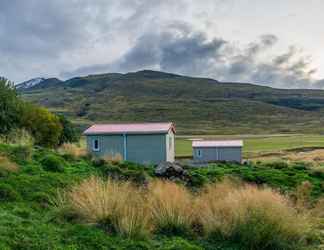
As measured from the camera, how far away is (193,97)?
197 meters

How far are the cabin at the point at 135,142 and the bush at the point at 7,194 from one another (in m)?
20.5

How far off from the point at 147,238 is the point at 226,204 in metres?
1.91

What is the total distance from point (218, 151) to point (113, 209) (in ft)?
109

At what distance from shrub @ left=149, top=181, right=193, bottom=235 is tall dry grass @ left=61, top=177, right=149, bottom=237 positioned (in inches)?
9.6

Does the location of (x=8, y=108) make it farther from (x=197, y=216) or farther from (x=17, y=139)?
(x=197, y=216)

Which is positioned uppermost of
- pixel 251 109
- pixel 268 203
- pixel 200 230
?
pixel 251 109

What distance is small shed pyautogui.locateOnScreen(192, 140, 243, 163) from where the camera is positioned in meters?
38.6

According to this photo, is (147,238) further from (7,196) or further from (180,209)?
(7,196)

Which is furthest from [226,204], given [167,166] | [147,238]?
[167,166]

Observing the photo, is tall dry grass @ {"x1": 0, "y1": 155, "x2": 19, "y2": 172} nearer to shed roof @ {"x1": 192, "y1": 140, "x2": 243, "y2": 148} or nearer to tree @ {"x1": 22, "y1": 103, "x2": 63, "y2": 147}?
tree @ {"x1": 22, "y1": 103, "x2": 63, "y2": 147}

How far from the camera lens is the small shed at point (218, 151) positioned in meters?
38.6

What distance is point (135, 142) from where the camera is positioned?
97.7 ft

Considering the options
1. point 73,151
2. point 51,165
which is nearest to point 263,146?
point 73,151

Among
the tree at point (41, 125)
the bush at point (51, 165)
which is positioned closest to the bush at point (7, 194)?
the bush at point (51, 165)
